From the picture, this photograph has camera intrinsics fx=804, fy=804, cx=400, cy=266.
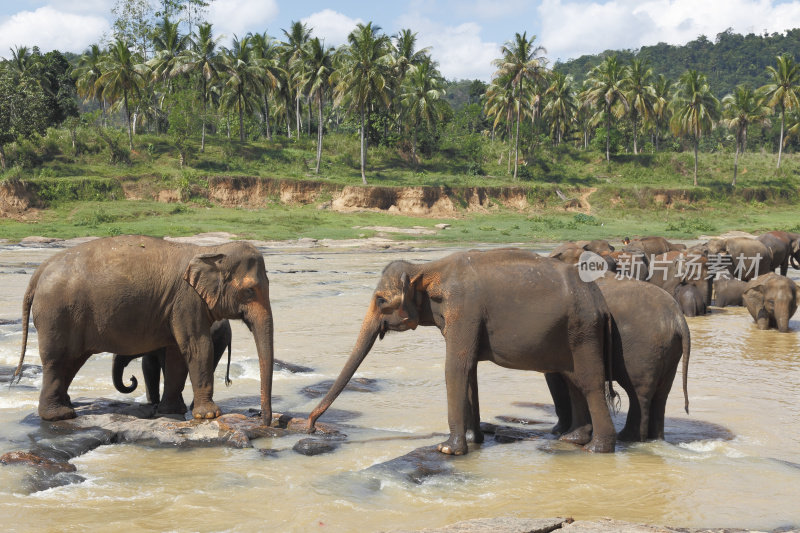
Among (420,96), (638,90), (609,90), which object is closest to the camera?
(420,96)

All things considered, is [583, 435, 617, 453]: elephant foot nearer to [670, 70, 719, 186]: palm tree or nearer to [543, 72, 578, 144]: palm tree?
[670, 70, 719, 186]: palm tree

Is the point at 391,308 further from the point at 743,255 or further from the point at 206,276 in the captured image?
the point at 743,255

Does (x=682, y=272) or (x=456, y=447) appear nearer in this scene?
(x=456, y=447)

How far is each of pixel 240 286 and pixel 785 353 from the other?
9.54 meters

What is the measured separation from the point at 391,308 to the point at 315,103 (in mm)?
57892

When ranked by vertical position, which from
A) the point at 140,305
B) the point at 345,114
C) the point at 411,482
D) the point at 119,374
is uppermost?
the point at 345,114

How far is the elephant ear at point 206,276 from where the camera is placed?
7.40 m

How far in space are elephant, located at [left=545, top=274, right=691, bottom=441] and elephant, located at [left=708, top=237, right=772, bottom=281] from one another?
1382 centimetres

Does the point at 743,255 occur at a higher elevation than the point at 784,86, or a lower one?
lower

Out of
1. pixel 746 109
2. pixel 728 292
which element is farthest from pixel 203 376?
pixel 746 109

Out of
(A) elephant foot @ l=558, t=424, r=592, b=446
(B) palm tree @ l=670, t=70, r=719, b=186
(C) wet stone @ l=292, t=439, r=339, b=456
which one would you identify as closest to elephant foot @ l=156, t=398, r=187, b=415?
(C) wet stone @ l=292, t=439, r=339, b=456

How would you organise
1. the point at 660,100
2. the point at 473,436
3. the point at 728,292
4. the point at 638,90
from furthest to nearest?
the point at 660,100
the point at 638,90
the point at 728,292
the point at 473,436

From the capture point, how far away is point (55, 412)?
7.50m

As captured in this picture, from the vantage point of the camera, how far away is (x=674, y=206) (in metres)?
54.8
